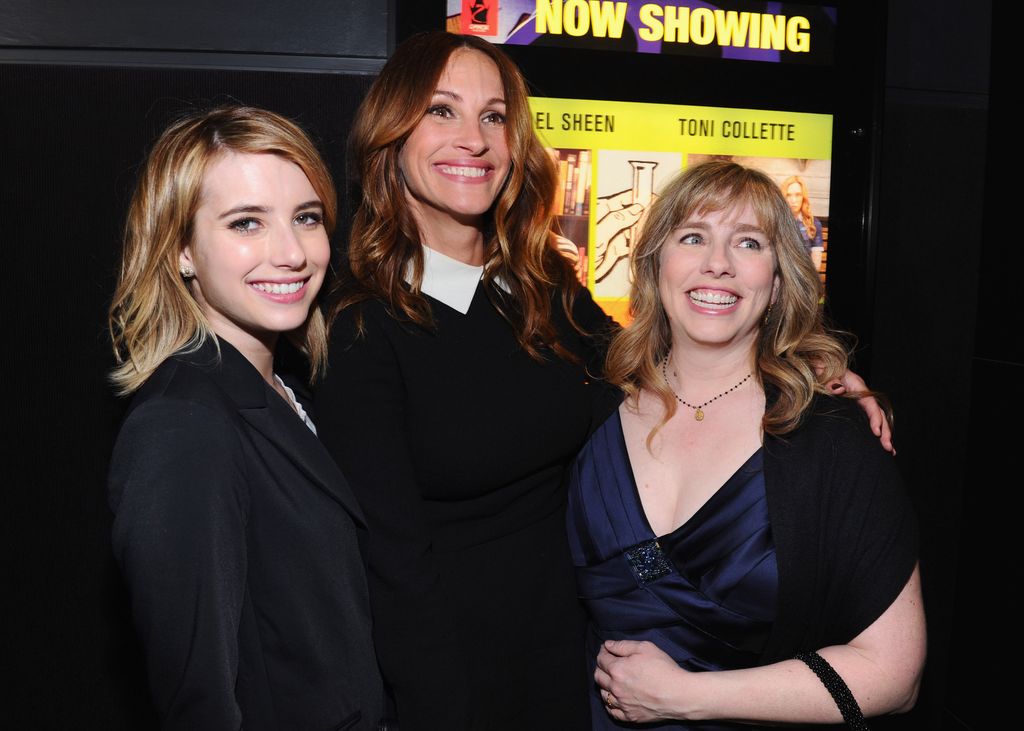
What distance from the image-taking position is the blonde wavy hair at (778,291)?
1684 millimetres

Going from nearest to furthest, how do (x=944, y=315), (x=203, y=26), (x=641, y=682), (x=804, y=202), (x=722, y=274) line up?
1. (x=641, y=682)
2. (x=722, y=274)
3. (x=203, y=26)
4. (x=804, y=202)
5. (x=944, y=315)

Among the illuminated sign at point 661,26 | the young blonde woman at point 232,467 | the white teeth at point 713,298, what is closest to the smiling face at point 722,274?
the white teeth at point 713,298

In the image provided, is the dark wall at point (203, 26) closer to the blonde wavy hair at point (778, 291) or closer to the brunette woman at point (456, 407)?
the brunette woman at point (456, 407)

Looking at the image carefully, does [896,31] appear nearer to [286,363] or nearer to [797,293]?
[797,293]

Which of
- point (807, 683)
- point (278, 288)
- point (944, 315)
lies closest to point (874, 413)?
point (807, 683)

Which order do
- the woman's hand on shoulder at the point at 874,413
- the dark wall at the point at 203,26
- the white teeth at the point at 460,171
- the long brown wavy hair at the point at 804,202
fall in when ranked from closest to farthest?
the woman's hand on shoulder at the point at 874,413 < the white teeth at the point at 460,171 < the dark wall at the point at 203,26 < the long brown wavy hair at the point at 804,202

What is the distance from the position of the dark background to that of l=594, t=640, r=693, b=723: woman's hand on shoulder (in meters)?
1.40

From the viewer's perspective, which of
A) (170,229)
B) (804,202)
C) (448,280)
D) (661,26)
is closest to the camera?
(170,229)

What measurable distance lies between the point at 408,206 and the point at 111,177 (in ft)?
3.10

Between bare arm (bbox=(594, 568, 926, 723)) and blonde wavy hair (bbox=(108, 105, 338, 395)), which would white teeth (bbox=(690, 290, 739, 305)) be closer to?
bare arm (bbox=(594, 568, 926, 723))

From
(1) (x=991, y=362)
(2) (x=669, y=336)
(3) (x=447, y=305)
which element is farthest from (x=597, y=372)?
(1) (x=991, y=362)

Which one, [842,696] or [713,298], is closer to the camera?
[842,696]

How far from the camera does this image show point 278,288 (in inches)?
59.1

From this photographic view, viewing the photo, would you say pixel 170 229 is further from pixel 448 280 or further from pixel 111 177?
pixel 111 177
